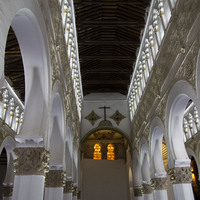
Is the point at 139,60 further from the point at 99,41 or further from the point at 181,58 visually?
the point at 181,58

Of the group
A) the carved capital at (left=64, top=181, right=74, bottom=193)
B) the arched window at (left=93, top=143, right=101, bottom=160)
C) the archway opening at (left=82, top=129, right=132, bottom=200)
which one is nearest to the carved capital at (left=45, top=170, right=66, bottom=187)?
the carved capital at (left=64, top=181, right=74, bottom=193)

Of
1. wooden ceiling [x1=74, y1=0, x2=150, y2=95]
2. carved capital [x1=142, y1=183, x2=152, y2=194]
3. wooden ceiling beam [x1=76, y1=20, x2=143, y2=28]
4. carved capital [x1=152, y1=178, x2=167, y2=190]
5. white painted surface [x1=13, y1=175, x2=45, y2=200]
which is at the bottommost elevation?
white painted surface [x1=13, y1=175, x2=45, y2=200]

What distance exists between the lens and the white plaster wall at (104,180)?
19.1 metres

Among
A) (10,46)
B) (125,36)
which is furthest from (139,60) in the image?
(10,46)

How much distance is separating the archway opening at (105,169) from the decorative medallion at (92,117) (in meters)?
1.69

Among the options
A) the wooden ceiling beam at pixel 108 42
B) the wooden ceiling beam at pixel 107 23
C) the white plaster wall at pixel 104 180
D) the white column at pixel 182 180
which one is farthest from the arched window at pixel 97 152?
the white column at pixel 182 180

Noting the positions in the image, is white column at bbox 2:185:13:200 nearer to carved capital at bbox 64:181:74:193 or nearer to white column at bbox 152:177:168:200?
carved capital at bbox 64:181:74:193

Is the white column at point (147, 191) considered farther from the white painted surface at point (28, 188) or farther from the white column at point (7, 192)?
the white painted surface at point (28, 188)

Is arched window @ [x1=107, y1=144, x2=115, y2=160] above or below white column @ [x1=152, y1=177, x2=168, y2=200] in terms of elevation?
above

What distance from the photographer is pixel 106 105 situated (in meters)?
17.5

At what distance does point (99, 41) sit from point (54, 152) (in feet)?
21.0

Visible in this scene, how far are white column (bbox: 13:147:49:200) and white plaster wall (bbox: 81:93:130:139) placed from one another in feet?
37.3

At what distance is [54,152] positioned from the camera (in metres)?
8.04

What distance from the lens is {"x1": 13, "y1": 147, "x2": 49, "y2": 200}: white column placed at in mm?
4801
